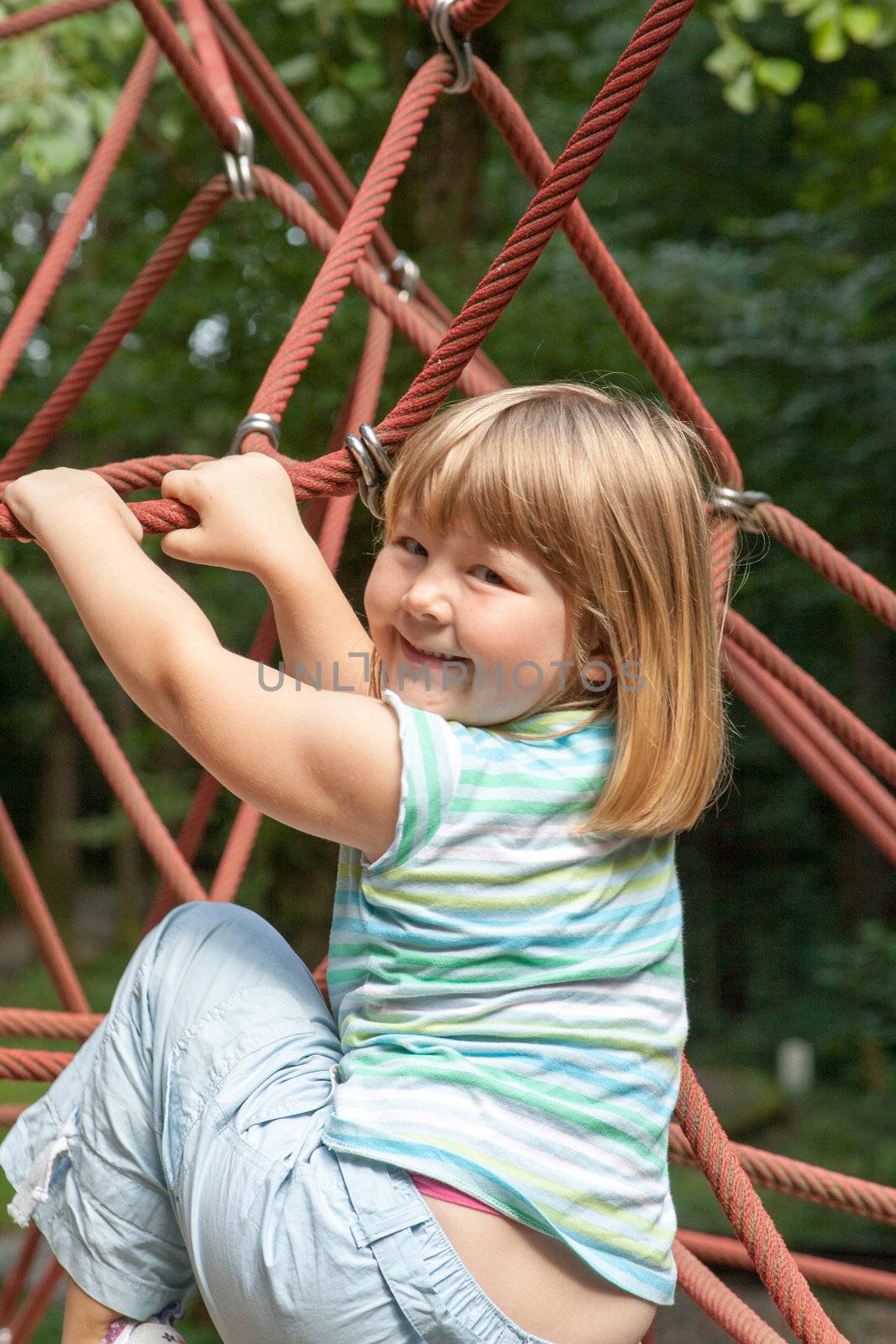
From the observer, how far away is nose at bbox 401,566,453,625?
726 millimetres

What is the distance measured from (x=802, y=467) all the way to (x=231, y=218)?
1.77 metres

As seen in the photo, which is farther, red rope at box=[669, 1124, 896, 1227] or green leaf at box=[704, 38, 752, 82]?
green leaf at box=[704, 38, 752, 82]

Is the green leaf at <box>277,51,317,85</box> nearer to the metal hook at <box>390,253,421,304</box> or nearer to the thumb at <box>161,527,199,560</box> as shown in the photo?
the metal hook at <box>390,253,421,304</box>

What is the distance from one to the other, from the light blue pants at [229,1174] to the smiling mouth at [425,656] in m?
0.20

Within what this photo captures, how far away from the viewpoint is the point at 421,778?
683mm

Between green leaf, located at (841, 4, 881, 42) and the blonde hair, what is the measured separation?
1.61 metres

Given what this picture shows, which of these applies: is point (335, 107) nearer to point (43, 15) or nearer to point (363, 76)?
point (363, 76)

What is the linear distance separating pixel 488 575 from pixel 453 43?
0.61m

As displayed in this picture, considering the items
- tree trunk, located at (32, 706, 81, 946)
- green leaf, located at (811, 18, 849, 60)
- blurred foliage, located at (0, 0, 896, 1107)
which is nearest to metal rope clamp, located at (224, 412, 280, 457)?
blurred foliage, located at (0, 0, 896, 1107)

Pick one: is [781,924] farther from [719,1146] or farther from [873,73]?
[719,1146]

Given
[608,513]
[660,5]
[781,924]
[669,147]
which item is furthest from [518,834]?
[781,924]

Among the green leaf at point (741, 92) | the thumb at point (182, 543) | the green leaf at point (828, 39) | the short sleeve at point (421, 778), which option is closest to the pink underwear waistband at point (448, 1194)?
the short sleeve at point (421, 778)

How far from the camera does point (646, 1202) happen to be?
28.7 inches

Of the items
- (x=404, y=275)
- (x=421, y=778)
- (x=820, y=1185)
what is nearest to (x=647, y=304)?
(x=404, y=275)
